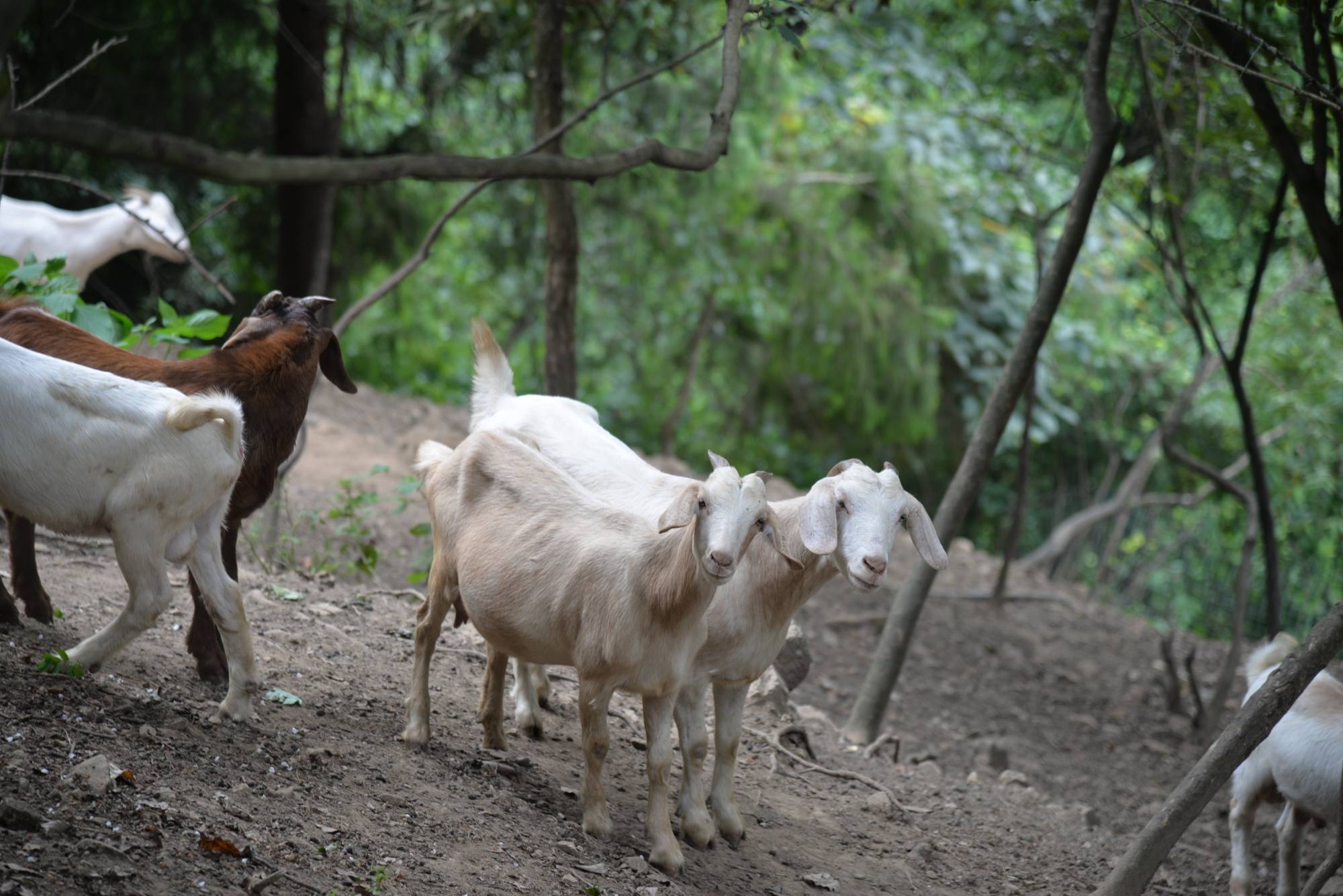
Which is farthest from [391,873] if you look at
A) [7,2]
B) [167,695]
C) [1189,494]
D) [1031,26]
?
[1189,494]

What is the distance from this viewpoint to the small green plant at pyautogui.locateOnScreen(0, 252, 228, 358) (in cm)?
501

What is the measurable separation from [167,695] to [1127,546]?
11.9 m

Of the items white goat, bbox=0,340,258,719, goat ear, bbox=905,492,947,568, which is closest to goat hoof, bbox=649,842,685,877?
goat ear, bbox=905,492,947,568

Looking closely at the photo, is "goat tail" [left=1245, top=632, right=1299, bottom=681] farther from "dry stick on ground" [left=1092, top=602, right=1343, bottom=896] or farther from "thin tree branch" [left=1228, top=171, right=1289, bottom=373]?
"thin tree branch" [left=1228, top=171, right=1289, bottom=373]

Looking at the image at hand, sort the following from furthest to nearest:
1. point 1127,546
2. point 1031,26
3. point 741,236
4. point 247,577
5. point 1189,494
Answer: point 1189,494 → point 1127,546 → point 741,236 → point 1031,26 → point 247,577

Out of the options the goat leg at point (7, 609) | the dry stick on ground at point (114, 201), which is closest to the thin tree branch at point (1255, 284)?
the dry stick on ground at point (114, 201)

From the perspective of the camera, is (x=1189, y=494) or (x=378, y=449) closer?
(x=378, y=449)

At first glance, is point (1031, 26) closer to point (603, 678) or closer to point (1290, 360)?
point (1290, 360)

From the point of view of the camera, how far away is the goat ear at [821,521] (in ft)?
13.7

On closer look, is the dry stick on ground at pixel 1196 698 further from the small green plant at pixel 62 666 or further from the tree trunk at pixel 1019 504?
the small green plant at pixel 62 666

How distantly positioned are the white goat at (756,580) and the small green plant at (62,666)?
1.74 metres

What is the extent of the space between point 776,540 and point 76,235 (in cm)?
621

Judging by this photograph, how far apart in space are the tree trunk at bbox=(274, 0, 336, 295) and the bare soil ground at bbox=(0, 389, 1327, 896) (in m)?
2.55

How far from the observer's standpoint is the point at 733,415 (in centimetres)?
1538
